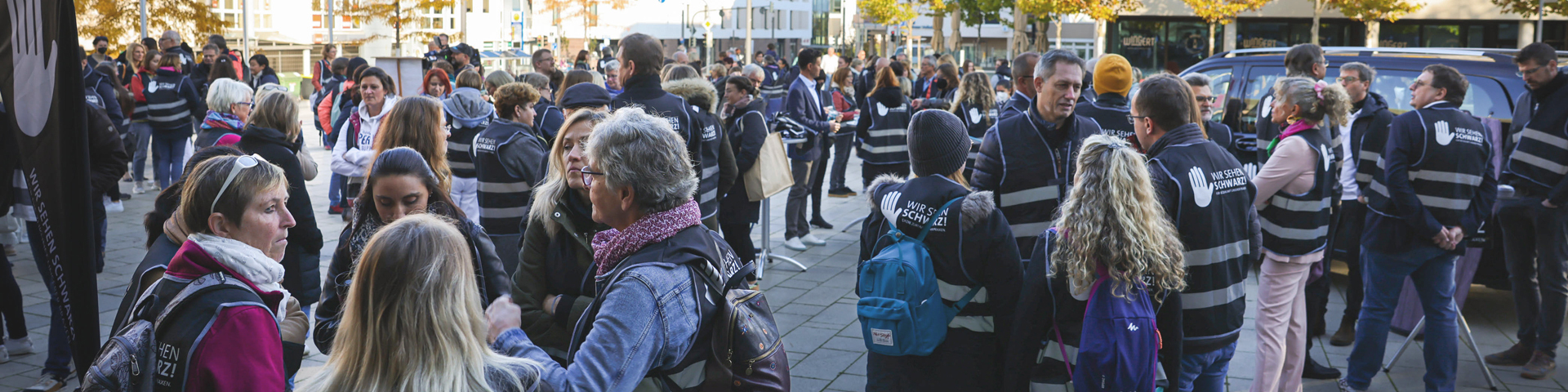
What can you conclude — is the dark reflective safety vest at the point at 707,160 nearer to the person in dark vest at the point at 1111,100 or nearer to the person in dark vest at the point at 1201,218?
the person in dark vest at the point at 1111,100

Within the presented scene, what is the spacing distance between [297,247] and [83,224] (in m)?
2.43

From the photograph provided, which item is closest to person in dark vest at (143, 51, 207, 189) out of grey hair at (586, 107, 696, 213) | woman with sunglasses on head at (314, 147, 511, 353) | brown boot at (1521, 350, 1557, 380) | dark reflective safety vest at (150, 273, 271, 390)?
woman with sunglasses on head at (314, 147, 511, 353)

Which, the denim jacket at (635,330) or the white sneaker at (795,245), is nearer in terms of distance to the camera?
the denim jacket at (635,330)

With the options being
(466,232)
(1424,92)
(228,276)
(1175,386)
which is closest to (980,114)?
(1424,92)

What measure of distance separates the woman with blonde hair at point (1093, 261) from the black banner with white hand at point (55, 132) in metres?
2.52

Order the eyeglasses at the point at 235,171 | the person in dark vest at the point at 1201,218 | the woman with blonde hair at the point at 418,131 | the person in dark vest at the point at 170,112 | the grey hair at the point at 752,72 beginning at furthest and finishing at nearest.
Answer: the grey hair at the point at 752,72
the person in dark vest at the point at 170,112
the woman with blonde hair at the point at 418,131
the person in dark vest at the point at 1201,218
the eyeglasses at the point at 235,171

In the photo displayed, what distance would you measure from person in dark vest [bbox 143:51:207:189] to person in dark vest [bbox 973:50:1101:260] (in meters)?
9.47

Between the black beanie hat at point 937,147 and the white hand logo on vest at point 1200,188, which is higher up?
the black beanie hat at point 937,147

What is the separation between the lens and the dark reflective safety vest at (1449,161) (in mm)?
5133

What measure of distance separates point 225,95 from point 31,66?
5855 millimetres

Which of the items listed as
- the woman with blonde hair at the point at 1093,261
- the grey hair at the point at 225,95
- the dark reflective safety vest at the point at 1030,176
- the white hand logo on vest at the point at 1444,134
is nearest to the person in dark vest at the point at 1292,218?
the white hand logo on vest at the point at 1444,134

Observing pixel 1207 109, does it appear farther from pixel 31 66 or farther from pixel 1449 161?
pixel 31 66

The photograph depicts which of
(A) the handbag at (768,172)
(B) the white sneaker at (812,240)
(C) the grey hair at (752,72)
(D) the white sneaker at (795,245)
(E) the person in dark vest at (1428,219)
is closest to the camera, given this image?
(E) the person in dark vest at (1428,219)

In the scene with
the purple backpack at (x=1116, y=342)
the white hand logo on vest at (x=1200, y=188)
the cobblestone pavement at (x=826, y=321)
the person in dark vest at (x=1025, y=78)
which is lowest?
the cobblestone pavement at (x=826, y=321)
